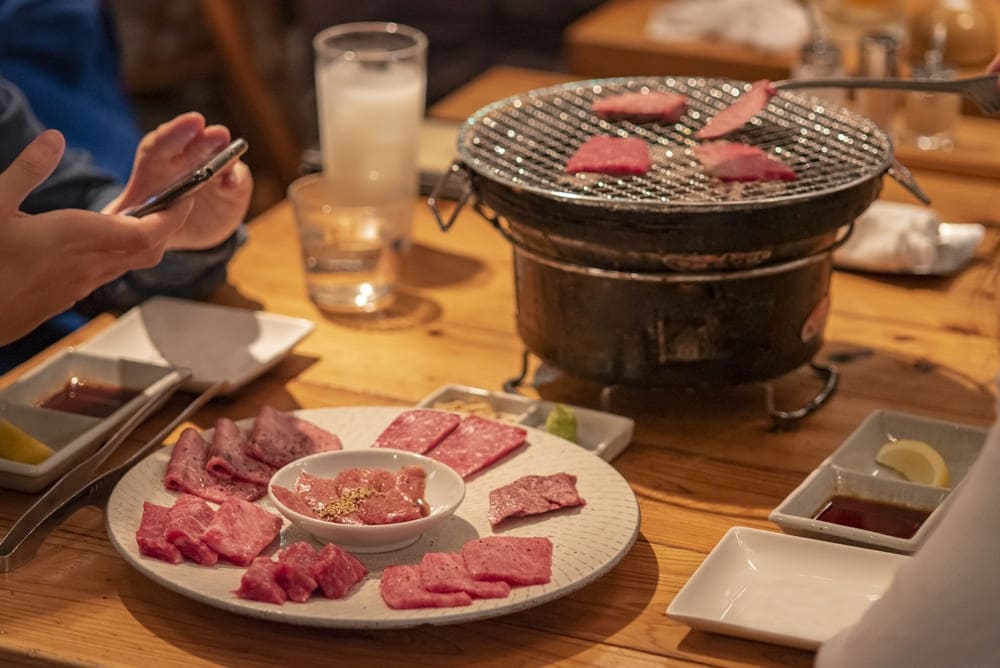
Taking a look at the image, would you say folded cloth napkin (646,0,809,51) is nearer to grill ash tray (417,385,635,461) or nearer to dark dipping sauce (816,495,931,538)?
grill ash tray (417,385,635,461)

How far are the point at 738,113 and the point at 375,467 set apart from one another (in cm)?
73

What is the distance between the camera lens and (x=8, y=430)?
1.54 m

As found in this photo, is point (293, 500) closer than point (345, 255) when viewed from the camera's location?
Yes

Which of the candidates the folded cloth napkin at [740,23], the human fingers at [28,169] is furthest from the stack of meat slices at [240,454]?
the folded cloth napkin at [740,23]

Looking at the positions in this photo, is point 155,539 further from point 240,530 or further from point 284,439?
point 284,439

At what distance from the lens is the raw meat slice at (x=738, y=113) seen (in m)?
1.76

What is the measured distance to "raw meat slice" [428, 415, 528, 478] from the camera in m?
1.52

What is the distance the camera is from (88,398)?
5.68ft

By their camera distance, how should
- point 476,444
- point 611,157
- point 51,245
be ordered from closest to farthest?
point 51,245 < point 476,444 < point 611,157

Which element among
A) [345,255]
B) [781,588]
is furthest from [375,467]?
[345,255]

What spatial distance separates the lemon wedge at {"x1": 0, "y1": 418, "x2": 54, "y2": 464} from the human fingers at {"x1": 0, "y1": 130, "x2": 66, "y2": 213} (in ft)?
0.93

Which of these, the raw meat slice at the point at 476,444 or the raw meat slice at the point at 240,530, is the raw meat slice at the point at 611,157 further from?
the raw meat slice at the point at 240,530

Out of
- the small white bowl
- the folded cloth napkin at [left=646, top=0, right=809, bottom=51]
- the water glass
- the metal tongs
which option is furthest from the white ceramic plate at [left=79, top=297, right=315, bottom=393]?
the folded cloth napkin at [left=646, top=0, right=809, bottom=51]

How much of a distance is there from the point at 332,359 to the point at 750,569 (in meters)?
0.80
